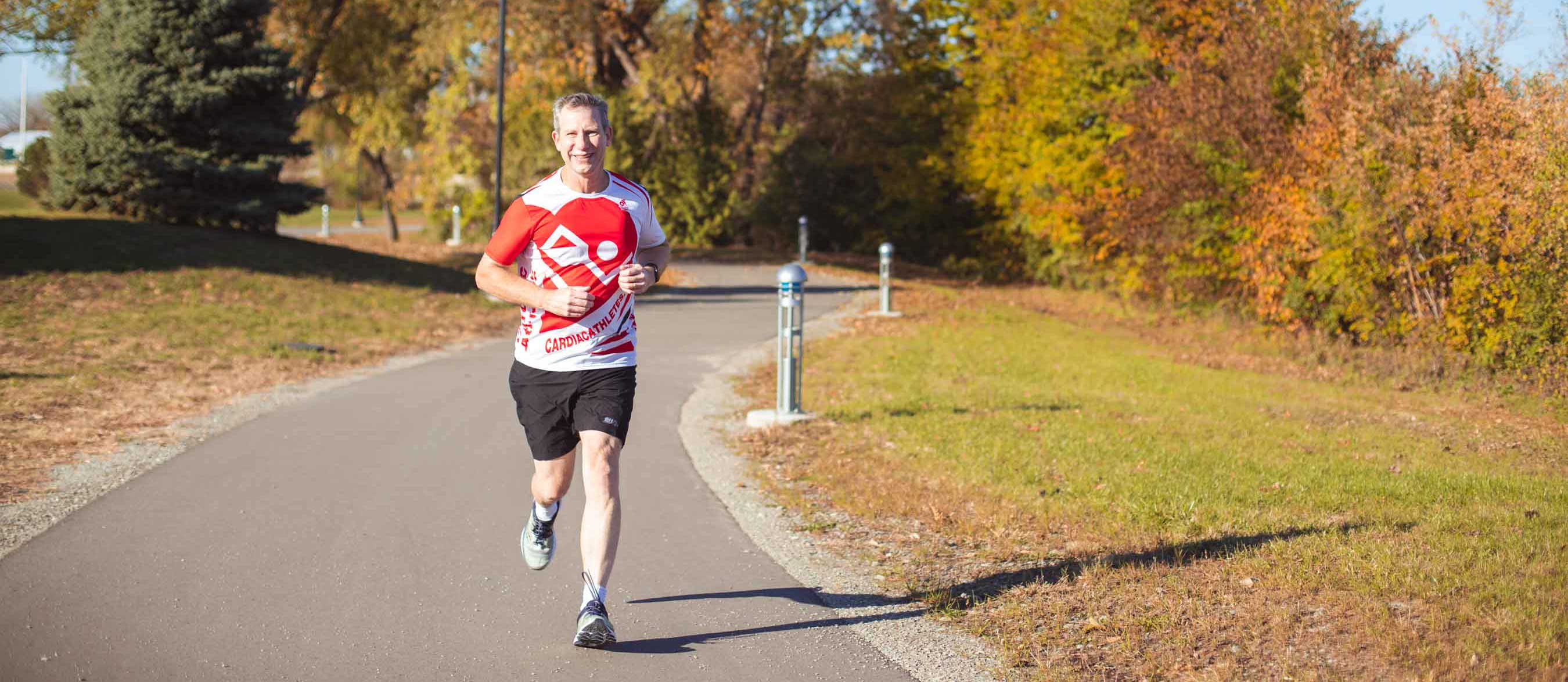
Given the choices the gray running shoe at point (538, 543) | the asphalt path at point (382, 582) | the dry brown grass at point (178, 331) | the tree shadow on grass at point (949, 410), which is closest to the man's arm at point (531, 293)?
the gray running shoe at point (538, 543)

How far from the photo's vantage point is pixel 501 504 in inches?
287

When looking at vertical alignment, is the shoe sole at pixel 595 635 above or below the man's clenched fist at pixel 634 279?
below

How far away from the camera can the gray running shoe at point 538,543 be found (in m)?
5.27

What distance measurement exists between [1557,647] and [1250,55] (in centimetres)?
1397

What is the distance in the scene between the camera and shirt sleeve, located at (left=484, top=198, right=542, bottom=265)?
473cm

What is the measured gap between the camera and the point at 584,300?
4.62 meters

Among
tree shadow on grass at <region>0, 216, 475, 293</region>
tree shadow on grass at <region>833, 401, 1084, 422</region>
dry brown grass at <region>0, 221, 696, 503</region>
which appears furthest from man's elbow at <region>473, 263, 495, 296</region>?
tree shadow on grass at <region>0, 216, 475, 293</region>

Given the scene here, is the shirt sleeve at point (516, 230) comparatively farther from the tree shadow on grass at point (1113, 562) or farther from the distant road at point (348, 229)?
the distant road at point (348, 229)

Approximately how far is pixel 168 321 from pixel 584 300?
42.6 ft

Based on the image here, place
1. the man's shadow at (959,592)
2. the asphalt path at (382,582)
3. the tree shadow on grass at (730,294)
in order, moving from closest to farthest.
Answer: the asphalt path at (382,582), the man's shadow at (959,592), the tree shadow on grass at (730,294)

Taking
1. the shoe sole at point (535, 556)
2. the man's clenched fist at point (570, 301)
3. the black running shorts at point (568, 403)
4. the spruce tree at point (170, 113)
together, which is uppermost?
the spruce tree at point (170, 113)

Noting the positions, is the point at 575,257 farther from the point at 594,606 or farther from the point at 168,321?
the point at 168,321

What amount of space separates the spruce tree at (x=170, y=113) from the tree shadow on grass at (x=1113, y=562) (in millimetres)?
20960

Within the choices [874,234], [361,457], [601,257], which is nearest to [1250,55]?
[361,457]
